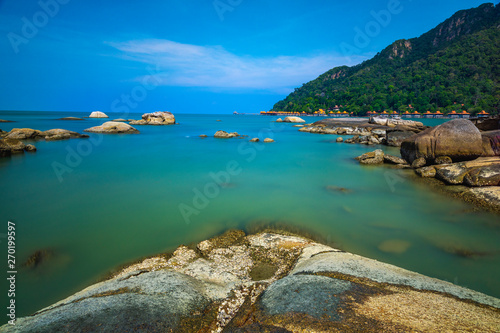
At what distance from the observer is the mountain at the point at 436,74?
95125mm

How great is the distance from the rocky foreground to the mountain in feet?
361

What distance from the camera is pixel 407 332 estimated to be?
2.29 m

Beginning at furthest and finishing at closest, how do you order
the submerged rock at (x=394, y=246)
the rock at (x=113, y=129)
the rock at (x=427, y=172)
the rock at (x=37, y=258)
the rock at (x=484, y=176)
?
the rock at (x=113, y=129) < the rock at (x=427, y=172) < the rock at (x=484, y=176) < the submerged rock at (x=394, y=246) < the rock at (x=37, y=258)

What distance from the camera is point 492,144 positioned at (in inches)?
472

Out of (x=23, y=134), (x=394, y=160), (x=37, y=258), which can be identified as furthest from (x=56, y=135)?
(x=394, y=160)

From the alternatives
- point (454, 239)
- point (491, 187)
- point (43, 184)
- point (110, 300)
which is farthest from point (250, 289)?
point (43, 184)

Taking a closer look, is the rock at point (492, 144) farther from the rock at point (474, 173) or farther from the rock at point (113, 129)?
the rock at point (113, 129)

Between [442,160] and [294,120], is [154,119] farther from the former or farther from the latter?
[442,160]

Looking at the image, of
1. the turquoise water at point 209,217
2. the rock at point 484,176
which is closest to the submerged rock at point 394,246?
the turquoise water at point 209,217

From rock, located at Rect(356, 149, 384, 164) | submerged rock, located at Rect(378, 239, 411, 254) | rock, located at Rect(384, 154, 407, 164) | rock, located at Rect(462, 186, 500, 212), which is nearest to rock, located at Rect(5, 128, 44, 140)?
rock, located at Rect(356, 149, 384, 164)

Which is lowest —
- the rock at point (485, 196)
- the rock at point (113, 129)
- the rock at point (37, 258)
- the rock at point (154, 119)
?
the rock at point (485, 196)

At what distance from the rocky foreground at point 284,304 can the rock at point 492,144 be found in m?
12.5

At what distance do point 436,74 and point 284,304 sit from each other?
141371mm

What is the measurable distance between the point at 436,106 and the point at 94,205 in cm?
13018
